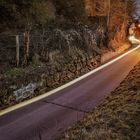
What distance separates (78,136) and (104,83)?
8266 millimetres

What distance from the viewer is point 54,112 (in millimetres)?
9977

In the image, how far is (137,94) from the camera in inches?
381

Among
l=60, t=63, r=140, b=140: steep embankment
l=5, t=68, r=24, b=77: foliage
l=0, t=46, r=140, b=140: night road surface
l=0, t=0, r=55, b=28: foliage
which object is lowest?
l=0, t=46, r=140, b=140: night road surface

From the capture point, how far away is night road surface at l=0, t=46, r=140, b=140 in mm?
8211

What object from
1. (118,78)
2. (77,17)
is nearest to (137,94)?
(118,78)

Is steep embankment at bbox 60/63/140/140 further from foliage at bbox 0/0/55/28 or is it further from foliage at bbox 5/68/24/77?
foliage at bbox 0/0/55/28

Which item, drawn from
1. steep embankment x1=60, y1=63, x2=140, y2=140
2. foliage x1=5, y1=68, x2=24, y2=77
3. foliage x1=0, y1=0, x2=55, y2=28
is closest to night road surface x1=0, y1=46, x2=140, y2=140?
steep embankment x1=60, y1=63, x2=140, y2=140

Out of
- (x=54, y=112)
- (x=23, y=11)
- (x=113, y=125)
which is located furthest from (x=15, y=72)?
(x=23, y=11)

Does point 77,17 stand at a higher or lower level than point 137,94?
higher

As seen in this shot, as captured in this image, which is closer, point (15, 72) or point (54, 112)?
point (54, 112)

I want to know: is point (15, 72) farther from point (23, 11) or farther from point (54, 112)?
point (23, 11)

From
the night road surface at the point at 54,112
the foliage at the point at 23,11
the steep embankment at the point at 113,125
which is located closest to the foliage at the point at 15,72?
the night road surface at the point at 54,112

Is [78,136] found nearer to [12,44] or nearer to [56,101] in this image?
[56,101]

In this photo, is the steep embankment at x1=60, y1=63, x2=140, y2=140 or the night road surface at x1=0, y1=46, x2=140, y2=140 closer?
the steep embankment at x1=60, y1=63, x2=140, y2=140
